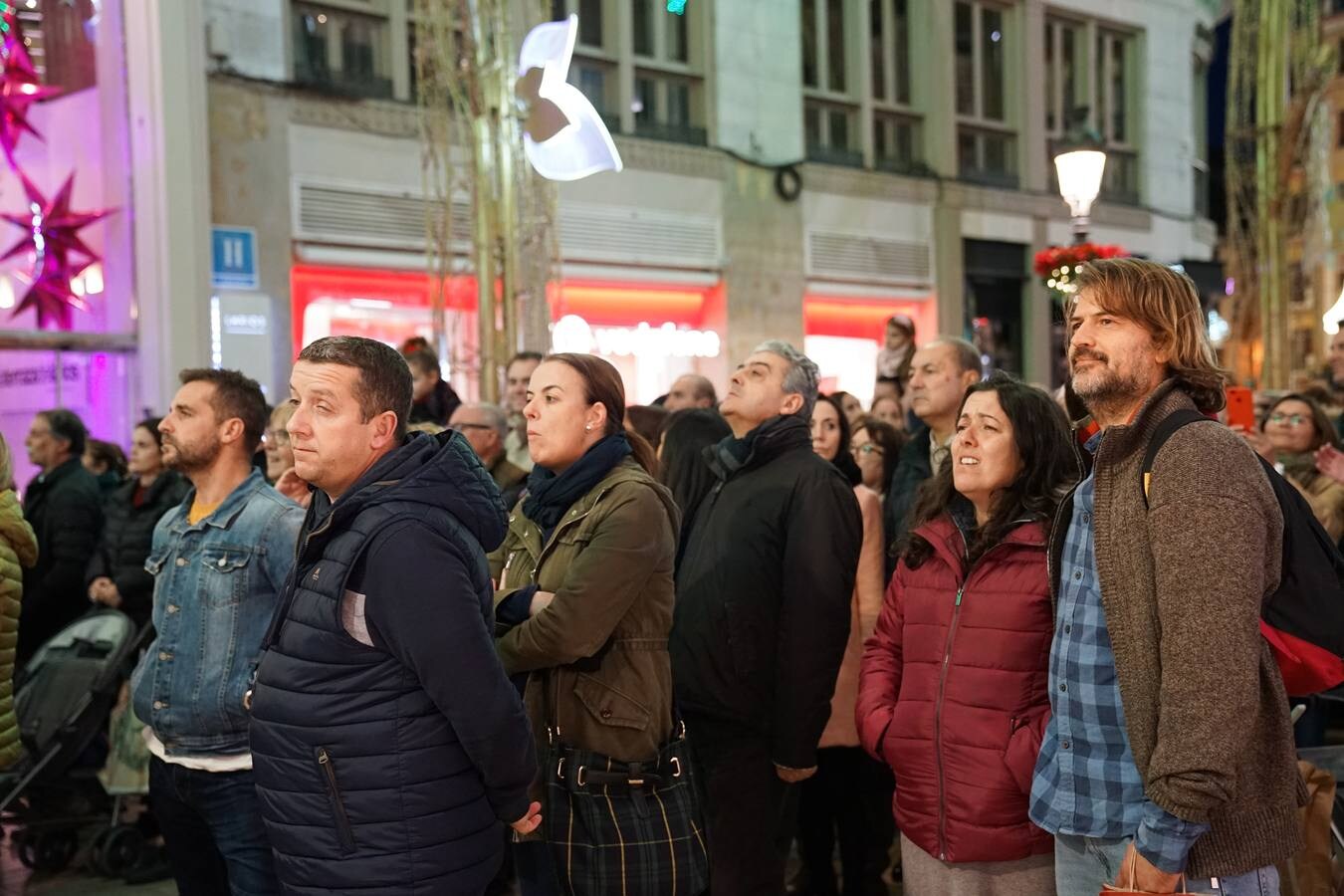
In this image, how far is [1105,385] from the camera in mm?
2561

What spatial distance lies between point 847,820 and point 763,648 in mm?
1225

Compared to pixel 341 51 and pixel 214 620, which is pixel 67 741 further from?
pixel 341 51

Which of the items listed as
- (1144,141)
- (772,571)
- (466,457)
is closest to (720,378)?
(1144,141)

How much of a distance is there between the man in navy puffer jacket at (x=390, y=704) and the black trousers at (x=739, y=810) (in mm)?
1365

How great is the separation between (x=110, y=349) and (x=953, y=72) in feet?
36.2

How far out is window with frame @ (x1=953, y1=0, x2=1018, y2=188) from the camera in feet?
56.7

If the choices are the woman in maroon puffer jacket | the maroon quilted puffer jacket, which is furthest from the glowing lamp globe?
the maroon quilted puffer jacket

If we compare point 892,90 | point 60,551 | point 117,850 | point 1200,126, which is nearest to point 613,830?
point 117,850

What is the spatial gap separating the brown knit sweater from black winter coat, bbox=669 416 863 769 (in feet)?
5.24

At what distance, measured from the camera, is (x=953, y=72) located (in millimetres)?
17062

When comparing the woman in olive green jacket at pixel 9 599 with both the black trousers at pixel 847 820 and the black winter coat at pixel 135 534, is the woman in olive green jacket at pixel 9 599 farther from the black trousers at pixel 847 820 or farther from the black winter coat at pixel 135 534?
the black trousers at pixel 847 820

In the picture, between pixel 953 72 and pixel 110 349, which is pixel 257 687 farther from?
pixel 953 72

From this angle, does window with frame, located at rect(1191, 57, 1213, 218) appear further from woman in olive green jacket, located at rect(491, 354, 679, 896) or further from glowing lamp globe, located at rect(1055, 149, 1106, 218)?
woman in olive green jacket, located at rect(491, 354, 679, 896)

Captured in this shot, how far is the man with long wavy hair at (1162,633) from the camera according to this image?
2.29 metres
